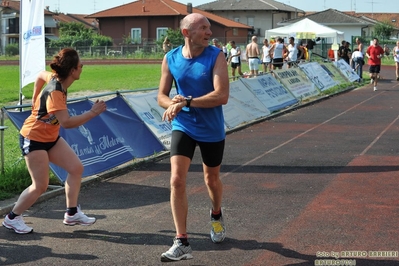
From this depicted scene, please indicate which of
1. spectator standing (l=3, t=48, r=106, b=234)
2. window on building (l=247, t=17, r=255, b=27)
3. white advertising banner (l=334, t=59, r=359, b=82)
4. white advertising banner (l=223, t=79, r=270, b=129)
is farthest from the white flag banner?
window on building (l=247, t=17, r=255, b=27)

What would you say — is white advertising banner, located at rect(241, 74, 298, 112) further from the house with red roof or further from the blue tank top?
the house with red roof

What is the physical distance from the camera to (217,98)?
6.21 metres

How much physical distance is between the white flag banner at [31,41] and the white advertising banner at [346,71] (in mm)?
21118

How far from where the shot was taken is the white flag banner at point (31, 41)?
1173cm

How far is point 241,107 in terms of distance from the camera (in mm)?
17031

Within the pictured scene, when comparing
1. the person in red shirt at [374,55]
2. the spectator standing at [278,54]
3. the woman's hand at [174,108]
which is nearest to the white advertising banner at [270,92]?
the person in red shirt at [374,55]

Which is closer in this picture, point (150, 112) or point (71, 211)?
point (71, 211)

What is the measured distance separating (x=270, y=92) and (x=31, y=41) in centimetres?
918

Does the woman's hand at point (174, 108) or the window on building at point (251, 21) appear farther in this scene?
the window on building at point (251, 21)

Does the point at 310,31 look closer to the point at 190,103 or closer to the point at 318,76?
the point at 318,76

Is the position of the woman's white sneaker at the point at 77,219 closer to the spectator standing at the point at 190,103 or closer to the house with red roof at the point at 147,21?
the spectator standing at the point at 190,103

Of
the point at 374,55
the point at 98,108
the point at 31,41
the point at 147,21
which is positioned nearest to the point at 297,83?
the point at 374,55

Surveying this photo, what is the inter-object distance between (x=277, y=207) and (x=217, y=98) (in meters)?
2.48

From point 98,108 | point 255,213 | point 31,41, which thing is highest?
point 31,41
